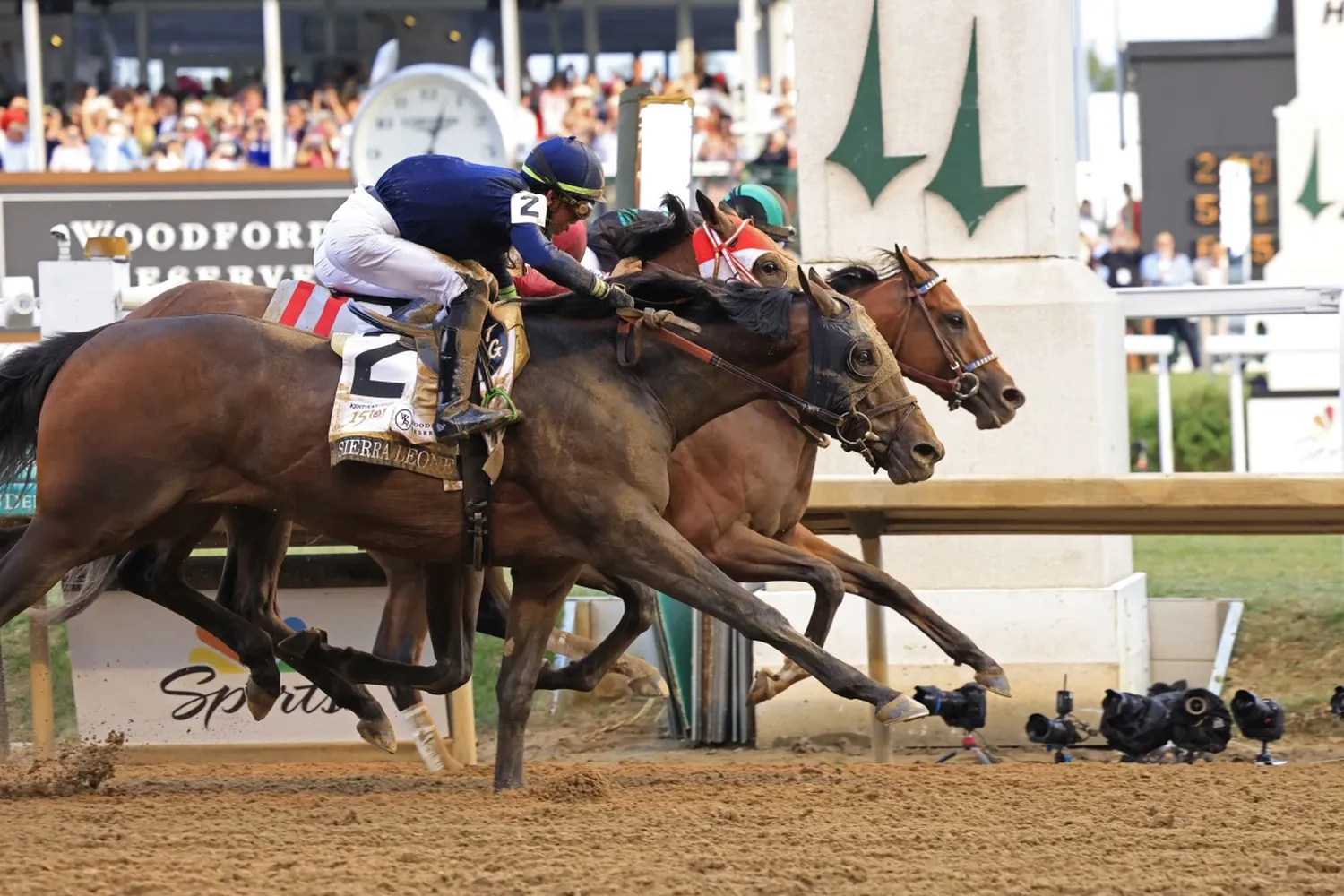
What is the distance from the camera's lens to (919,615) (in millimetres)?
6391

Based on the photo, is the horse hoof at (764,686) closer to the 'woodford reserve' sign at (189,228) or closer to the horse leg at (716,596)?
the horse leg at (716,596)

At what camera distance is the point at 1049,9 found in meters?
8.12

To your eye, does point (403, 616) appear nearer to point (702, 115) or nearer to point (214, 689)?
point (214, 689)

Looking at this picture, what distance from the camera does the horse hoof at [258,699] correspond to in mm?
6090

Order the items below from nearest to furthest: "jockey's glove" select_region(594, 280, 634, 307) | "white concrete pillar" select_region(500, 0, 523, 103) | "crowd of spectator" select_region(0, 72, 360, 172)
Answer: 1. "jockey's glove" select_region(594, 280, 634, 307)
2. "crowd of spectator" select_region(0, 72, 360, 172)
3. "white concrete pillar" select_region(500, 0, 523, 103)

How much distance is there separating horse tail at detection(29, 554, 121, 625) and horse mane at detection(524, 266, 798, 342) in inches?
70.8

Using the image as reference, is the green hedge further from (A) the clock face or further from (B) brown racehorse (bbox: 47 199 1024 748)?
(B) brown racehorse (bbox: 47 199 1024 748)

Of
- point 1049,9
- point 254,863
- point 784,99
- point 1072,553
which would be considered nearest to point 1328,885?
point 254,863

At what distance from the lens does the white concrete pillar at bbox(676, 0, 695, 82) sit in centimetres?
2088

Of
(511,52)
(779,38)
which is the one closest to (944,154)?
(511,52)

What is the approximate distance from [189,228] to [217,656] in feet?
13.2

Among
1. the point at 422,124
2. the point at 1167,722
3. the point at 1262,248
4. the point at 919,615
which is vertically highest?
the point at 422,124

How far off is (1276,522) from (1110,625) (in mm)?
1231

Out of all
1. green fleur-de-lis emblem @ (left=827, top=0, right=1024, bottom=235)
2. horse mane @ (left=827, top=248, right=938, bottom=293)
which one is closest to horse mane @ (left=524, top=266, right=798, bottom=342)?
horse mane @ (left=827, top=248, right=938, bottom=293)
